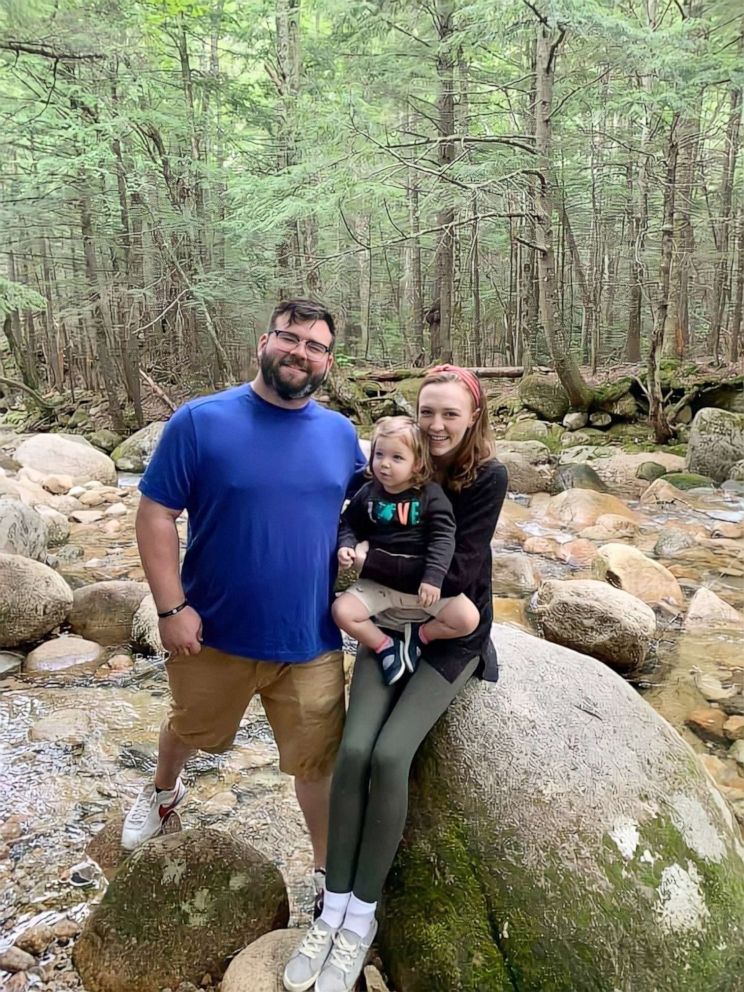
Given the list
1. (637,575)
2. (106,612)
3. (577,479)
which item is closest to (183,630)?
(106,612)

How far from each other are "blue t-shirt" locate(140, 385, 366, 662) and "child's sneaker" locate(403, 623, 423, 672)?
0.30 meters

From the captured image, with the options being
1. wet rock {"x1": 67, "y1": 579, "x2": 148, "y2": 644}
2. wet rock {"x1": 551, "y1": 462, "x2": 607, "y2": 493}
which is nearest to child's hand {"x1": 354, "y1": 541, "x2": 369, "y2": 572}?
wet rock {"x1": 67, "y1": 579, "x2": 148, "y2": 644}

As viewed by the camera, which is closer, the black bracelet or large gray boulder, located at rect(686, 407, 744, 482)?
the black bracelet

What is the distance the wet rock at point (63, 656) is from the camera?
513cm

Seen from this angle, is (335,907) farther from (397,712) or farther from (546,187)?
(546,187)

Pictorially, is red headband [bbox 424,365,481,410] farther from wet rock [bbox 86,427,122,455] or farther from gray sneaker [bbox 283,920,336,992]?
wet rock [bbox 86,427,122,455]

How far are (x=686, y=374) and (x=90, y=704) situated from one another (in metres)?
12.6

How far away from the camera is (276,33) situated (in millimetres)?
14547

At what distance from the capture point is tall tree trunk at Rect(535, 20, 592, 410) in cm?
1128

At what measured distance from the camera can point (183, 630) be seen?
2311 mm

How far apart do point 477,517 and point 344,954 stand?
1.40 m

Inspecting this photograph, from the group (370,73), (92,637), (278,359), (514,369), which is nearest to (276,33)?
(370,73)

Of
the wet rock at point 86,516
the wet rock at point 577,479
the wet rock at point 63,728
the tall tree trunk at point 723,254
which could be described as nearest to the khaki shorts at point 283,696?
the wet rock at point 63,728

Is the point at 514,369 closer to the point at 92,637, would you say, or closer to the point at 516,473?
the point at 516,473
